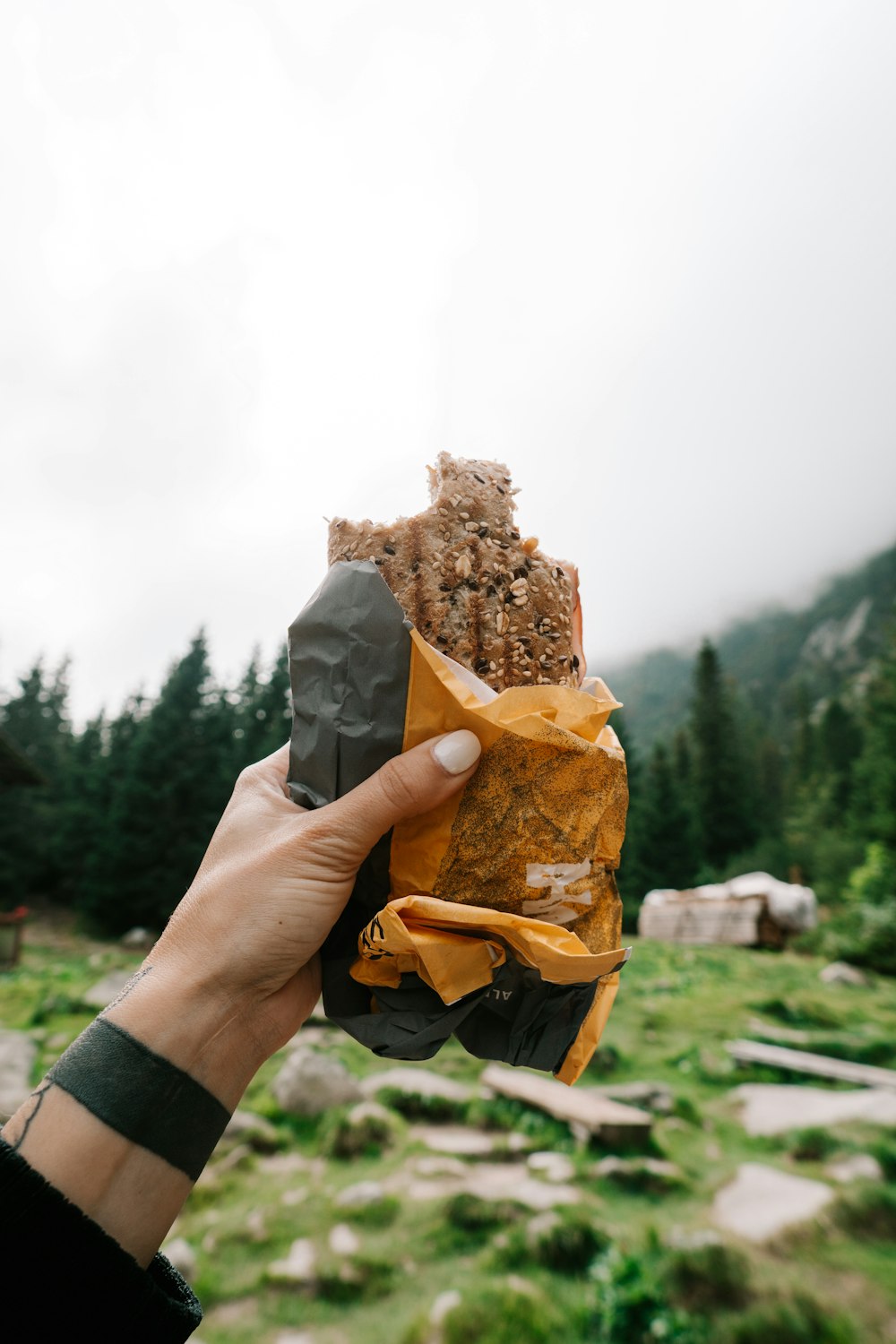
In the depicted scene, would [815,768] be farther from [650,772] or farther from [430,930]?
[430,930]

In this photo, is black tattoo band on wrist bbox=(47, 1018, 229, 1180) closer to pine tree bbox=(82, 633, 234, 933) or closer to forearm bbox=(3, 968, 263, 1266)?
forearm bbox=(3, 968, 263, 1266)

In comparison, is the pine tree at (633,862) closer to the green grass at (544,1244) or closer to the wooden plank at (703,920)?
the wooden plank at (703,920)

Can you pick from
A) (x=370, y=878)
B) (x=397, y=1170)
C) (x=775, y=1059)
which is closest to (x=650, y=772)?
(x=775, y=1059)

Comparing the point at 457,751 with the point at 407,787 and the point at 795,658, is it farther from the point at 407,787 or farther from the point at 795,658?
the point at 795,658

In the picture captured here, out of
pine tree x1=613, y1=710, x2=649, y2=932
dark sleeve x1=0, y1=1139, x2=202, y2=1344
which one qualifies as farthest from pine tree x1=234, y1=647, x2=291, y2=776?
dark sleeve x1=0, y1=1139, x2=202, y2=1344

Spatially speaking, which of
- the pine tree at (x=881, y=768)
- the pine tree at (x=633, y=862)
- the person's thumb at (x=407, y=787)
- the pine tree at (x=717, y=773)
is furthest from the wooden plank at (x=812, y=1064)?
the pine tree at (x=717, y=773)

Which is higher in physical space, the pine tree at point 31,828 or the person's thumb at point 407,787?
the person's thumb at point 407,787

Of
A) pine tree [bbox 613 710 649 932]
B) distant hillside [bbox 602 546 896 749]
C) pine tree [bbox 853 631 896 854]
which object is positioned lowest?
pine tree [bbox 613 710 649 932]
